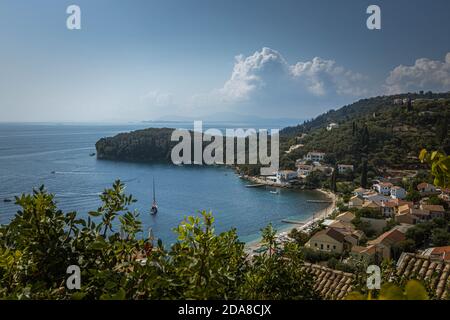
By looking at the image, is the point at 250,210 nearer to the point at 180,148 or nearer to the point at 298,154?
the point at 298,154

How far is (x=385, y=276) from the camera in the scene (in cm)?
253

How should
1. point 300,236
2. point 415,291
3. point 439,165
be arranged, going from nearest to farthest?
point 415,291
point 439,165
point 300,236

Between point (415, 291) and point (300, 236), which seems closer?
point (415, 291)

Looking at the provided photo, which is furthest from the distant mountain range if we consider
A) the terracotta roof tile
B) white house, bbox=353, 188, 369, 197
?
the terracotta roof tile

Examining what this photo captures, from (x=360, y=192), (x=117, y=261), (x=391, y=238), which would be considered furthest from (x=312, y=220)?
(x=117, y=261)

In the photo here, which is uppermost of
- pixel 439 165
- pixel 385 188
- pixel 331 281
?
pixel 439 165

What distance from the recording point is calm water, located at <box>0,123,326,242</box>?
21.2 m

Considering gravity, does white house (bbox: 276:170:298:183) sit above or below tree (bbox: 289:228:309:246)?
above

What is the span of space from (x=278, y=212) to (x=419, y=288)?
2447 centimetres

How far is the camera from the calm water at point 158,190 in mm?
21156

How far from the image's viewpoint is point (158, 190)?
1160 inches

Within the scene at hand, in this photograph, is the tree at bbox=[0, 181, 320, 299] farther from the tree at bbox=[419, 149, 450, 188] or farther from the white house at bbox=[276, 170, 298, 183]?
the white house at bbox=[276, 170, 298, 183]

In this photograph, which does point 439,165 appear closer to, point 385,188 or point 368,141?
point 385,188

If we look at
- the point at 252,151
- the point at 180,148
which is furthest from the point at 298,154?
the point at 180,148
